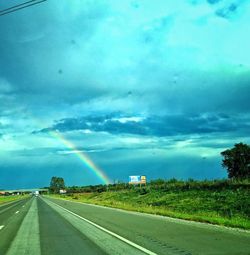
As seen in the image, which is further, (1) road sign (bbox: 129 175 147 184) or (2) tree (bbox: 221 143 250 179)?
(1) road sign (bbox: 129 175 147 184)

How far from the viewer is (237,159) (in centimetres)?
10388

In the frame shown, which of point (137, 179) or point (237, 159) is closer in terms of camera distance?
point (237, 159)

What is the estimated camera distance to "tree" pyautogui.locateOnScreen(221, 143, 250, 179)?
337 feet

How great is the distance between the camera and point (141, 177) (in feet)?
406

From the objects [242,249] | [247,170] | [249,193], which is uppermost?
[247,170]

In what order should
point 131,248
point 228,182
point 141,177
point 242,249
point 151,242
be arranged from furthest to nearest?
point 141,177 < point 228,182 < point 151,242 < point 131,248 < point 242,249

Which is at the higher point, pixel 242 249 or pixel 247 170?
pixel 247 170

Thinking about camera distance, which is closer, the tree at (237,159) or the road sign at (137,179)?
the tree at (237,159)

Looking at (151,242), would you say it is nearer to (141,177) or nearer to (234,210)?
(234,210)

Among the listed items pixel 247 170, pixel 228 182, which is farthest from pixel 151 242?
pixel 247 170

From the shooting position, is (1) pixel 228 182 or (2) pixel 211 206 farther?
(1) pixel 228 182

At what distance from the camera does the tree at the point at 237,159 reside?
4049 inches

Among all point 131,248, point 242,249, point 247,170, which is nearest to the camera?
→ point 242,249

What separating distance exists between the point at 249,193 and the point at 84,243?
2726cm
